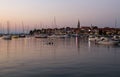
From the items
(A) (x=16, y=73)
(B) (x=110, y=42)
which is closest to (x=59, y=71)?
(A) (x=16, y=73)

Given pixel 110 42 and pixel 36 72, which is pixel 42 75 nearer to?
pixel 36 72

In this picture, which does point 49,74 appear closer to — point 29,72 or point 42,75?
point 42,75

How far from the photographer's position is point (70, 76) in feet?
50.3

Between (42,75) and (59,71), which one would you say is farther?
(59,71)

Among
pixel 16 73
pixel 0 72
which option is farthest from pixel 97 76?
pixel 0 72

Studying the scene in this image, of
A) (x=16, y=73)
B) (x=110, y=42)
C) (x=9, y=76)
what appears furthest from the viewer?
(x=110, y=42)

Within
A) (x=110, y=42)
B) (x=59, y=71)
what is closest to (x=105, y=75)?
(x=59, y=71)

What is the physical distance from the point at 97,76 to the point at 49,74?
3.04 metres

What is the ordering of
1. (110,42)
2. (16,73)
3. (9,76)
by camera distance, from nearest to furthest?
(9,76) < (16,73) < (110,42)

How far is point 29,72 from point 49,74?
1622 mm

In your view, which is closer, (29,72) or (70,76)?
(70,76)

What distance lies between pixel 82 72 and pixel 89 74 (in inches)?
33.1

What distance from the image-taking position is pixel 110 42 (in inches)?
2112

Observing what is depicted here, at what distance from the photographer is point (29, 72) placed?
55.8 ft
